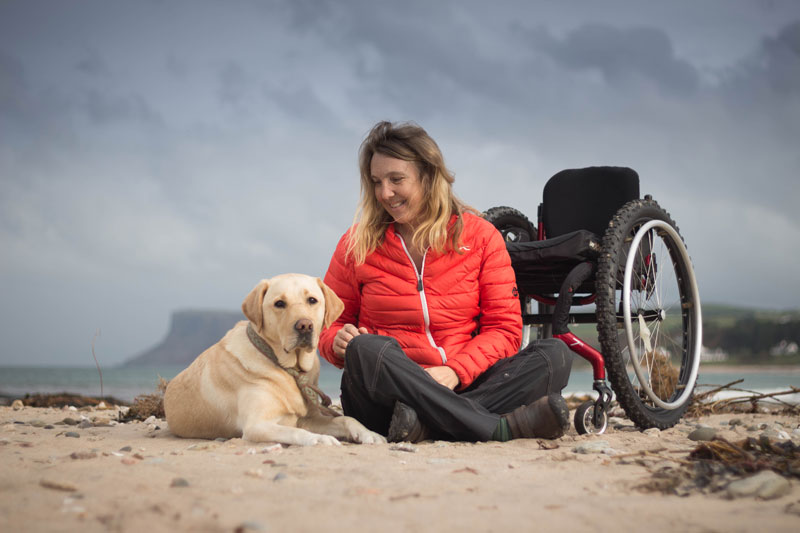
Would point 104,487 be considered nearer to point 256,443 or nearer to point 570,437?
point 256,443

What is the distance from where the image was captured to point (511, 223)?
18.1 ft

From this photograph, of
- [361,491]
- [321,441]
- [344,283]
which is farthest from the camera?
[344,283]

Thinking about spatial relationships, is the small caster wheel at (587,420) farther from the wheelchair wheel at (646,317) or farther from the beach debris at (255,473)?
the beach debris at (255,473)

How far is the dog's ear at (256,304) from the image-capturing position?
3.30 metres

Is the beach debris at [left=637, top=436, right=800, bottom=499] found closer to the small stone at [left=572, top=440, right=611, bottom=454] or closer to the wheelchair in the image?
the small stone at [left=572, top=440, right=611, bottom=454]

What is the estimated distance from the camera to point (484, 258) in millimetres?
Answer: 3643

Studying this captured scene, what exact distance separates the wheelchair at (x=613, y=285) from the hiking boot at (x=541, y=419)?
0.35 metres

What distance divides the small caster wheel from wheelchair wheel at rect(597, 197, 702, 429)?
23 centimetres

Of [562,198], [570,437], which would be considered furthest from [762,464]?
[562,198]

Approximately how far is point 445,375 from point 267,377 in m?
1.02

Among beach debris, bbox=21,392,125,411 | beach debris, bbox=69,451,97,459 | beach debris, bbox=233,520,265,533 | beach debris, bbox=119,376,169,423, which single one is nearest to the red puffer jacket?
beach debris, bbox=69,451,97,459

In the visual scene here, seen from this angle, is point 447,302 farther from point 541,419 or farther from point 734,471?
point 734,471

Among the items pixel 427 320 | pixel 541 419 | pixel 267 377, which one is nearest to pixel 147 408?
pixel 267 377

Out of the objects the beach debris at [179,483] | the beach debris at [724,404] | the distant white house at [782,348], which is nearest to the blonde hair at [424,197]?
the beach debris at [179,483]
